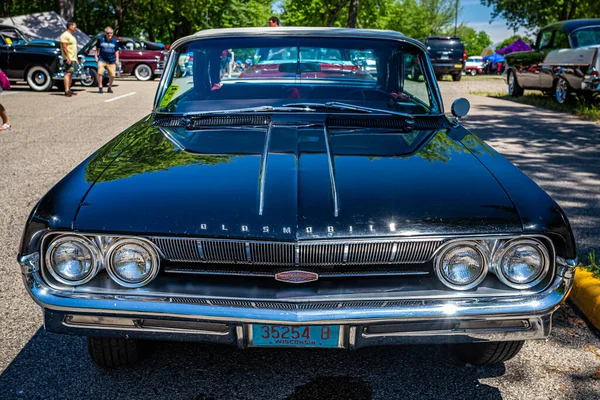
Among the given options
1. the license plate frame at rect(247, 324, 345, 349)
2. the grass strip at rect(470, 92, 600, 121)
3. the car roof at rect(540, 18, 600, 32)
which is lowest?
the grass strip at rect(470, 92, 600, 121)

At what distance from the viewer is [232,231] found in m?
2.35

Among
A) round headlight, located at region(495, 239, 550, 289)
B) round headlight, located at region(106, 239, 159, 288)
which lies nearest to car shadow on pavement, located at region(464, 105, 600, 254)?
round headlight, located at region(495, 239, 550, 289)

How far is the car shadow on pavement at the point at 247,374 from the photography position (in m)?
2.78

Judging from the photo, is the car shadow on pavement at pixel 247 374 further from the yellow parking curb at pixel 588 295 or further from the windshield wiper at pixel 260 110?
the windshield wiper at pixel 260 110

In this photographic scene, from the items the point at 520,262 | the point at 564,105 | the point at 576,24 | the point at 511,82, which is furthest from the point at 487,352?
the point at 511,82

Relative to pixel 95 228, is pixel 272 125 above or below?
above

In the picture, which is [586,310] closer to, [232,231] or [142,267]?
[232,231]

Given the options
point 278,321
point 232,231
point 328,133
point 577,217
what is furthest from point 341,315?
point 577,217

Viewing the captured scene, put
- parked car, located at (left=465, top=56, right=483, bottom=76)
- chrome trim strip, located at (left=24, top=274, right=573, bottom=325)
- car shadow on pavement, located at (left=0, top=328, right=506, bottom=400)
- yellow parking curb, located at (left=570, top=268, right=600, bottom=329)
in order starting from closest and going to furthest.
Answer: chrome trim strip, located at (left=24, top=274, right=573, bottom=325) → car shadow on pavement, located at (left=0, top=328, right=506, bottom=400) → yellow parking curb, located at (left=570, top=268, right=600, bottom=329) → parked car, located at (left=465, top=56, right=483, bottom=76)

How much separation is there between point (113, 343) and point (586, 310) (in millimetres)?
2533

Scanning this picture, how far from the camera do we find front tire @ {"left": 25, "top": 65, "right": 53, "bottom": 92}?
17469 millimetres

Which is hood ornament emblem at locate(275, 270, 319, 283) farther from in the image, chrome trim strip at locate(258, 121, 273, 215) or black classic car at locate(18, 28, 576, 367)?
chrome trim strip at locate(258, 121, 273, 215)

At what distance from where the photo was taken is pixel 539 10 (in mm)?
37094

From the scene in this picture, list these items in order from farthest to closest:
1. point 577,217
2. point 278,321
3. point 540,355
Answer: point 577,217 < point 540,355 < point 278,321
